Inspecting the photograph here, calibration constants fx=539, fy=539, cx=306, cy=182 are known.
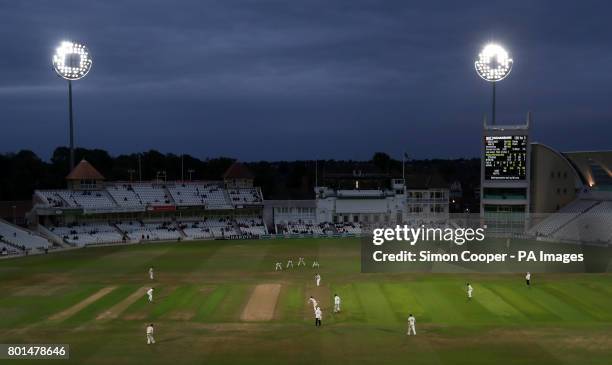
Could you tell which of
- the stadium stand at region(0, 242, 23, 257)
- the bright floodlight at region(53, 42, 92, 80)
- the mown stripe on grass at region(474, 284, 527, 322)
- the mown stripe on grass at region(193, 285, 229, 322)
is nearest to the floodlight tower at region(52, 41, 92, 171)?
the bright floodlight at region(53, 42, 92, 80)

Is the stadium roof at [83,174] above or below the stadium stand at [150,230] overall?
above

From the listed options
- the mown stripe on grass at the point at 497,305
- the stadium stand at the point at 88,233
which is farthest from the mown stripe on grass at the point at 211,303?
the stadium stand at the point at 88,233

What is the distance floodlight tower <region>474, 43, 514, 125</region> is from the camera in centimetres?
5447

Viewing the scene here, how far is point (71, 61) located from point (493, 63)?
44.7 meters

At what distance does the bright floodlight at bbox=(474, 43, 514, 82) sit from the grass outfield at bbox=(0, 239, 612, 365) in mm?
26622

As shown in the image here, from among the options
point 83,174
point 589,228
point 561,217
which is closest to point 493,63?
point 561,217

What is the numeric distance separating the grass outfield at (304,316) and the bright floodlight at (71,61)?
2552 centimetres

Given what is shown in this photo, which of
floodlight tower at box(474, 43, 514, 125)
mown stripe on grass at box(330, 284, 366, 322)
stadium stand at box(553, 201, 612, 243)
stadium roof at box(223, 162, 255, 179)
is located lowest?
mown stripe on grass at box(330, 284, 366, 322)

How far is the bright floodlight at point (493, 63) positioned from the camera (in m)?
54.5

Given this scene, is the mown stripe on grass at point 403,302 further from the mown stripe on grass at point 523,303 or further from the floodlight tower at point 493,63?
the floodlight tower at point 493,63

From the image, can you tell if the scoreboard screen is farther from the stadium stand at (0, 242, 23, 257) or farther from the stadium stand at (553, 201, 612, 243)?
the stadium stand at (0, 242, 23, 257)

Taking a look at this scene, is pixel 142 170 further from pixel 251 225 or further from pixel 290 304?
pixel 290 304

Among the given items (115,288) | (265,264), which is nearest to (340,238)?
(265,264)

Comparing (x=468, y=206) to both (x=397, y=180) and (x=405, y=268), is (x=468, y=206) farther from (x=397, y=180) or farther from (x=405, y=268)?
(x=405, y=268)
